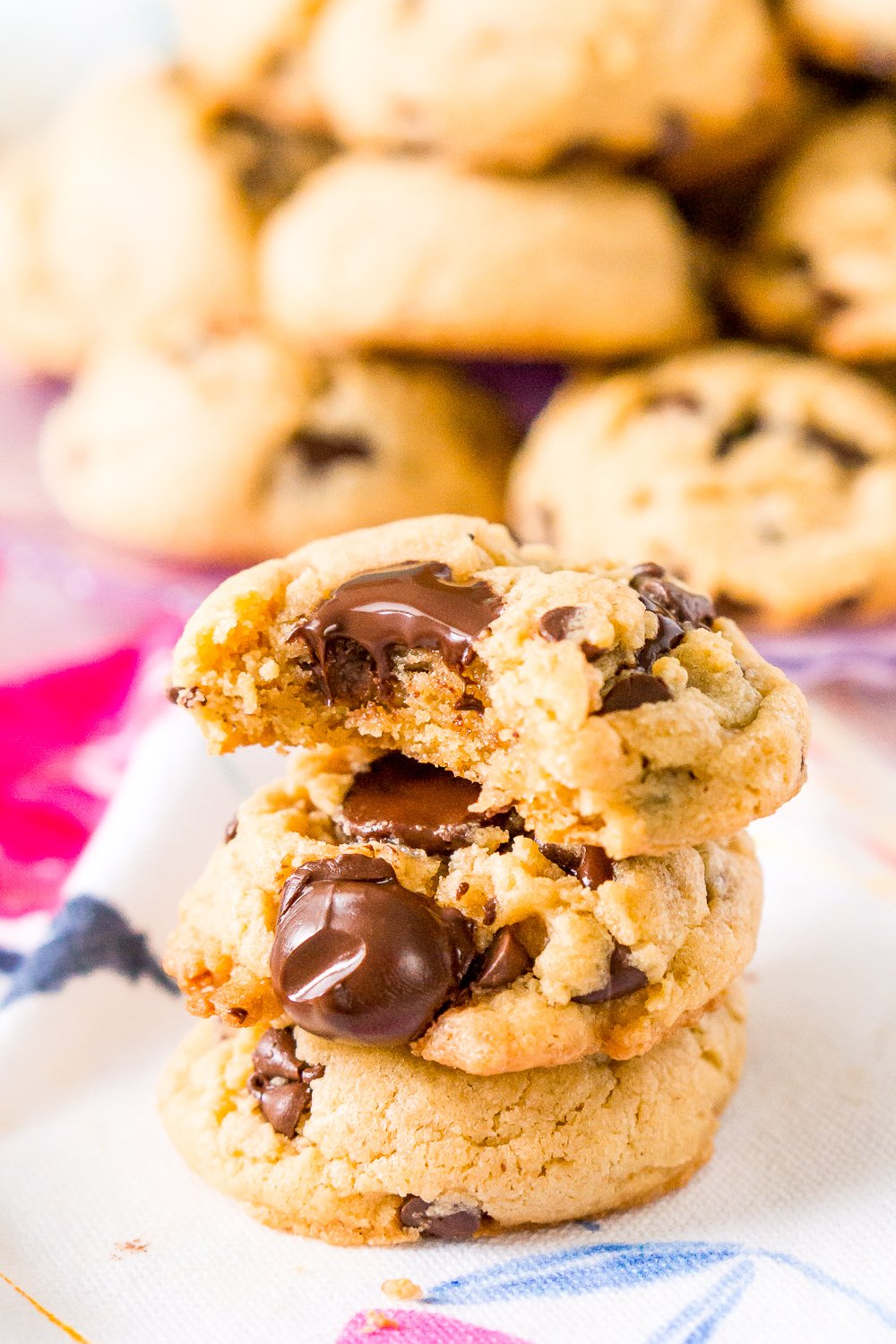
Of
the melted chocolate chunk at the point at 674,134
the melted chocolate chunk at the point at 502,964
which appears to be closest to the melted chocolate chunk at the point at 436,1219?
the melted chocolate chunk at the point at 502,964

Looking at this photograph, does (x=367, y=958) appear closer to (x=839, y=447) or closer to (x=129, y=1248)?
(x=129, y=1248)

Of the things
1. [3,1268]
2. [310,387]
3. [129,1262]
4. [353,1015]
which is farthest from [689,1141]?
[310,387]

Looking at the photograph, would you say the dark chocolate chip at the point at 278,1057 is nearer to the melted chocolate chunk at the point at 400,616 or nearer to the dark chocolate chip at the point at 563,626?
the melted chocolate chunk at the point at 400,616

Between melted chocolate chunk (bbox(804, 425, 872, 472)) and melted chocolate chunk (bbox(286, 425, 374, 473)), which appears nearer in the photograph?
melted chocolate chunk (bbox(804, 425, 872, 472))

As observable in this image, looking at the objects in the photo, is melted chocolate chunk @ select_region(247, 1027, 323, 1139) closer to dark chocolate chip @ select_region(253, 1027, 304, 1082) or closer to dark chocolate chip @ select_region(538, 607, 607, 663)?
dark chocolate chip @ select_region(253, 1027, 304, 1082)

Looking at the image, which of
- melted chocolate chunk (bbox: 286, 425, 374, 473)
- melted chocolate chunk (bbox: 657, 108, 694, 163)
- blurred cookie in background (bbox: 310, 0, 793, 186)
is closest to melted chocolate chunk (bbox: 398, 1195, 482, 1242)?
melted chocolate chunk (bbox: 286, 425, 374, 473)

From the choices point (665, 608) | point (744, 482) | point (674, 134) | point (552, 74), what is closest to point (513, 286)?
point (552, 74)

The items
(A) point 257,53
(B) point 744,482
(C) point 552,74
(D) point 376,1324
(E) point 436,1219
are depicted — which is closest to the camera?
(D) point 376,1324

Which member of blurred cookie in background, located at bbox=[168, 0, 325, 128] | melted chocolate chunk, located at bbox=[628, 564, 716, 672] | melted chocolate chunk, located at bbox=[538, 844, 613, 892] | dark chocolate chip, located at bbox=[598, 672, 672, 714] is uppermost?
blurred cookie in background, located at bbox=[168, 0, 325, 128]
